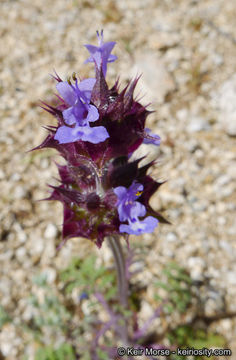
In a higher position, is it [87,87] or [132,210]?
[87,87]

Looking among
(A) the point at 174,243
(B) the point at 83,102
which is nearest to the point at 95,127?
(B) the point at 83,102

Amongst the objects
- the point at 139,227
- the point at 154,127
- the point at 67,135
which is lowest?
the point at 139,227

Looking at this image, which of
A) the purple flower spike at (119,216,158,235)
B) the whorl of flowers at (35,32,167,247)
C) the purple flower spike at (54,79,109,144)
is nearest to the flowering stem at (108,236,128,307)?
the whorl of flowers at (35,32,167,247)

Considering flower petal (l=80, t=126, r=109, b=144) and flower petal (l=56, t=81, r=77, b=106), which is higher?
flower petal (l=56, t=81, r=77, b=106)

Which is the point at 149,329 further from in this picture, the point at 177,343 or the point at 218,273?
the point at 218,273

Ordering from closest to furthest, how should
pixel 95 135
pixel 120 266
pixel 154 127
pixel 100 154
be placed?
pixel 95 135 → pixel 100 154 → pixel 120 266 → pixel 154 127

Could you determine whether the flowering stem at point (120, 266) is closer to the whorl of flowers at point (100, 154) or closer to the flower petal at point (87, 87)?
the whorl of flowers at point (100, 154)

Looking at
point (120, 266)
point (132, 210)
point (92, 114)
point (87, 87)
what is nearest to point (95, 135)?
point (92, 114)

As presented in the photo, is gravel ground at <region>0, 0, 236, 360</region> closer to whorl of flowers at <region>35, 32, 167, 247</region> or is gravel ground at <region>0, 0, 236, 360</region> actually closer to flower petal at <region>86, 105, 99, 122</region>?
whorl of flowers at <region>35, 32, 167, 247</region>

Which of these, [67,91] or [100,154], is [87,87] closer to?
[67,91]
